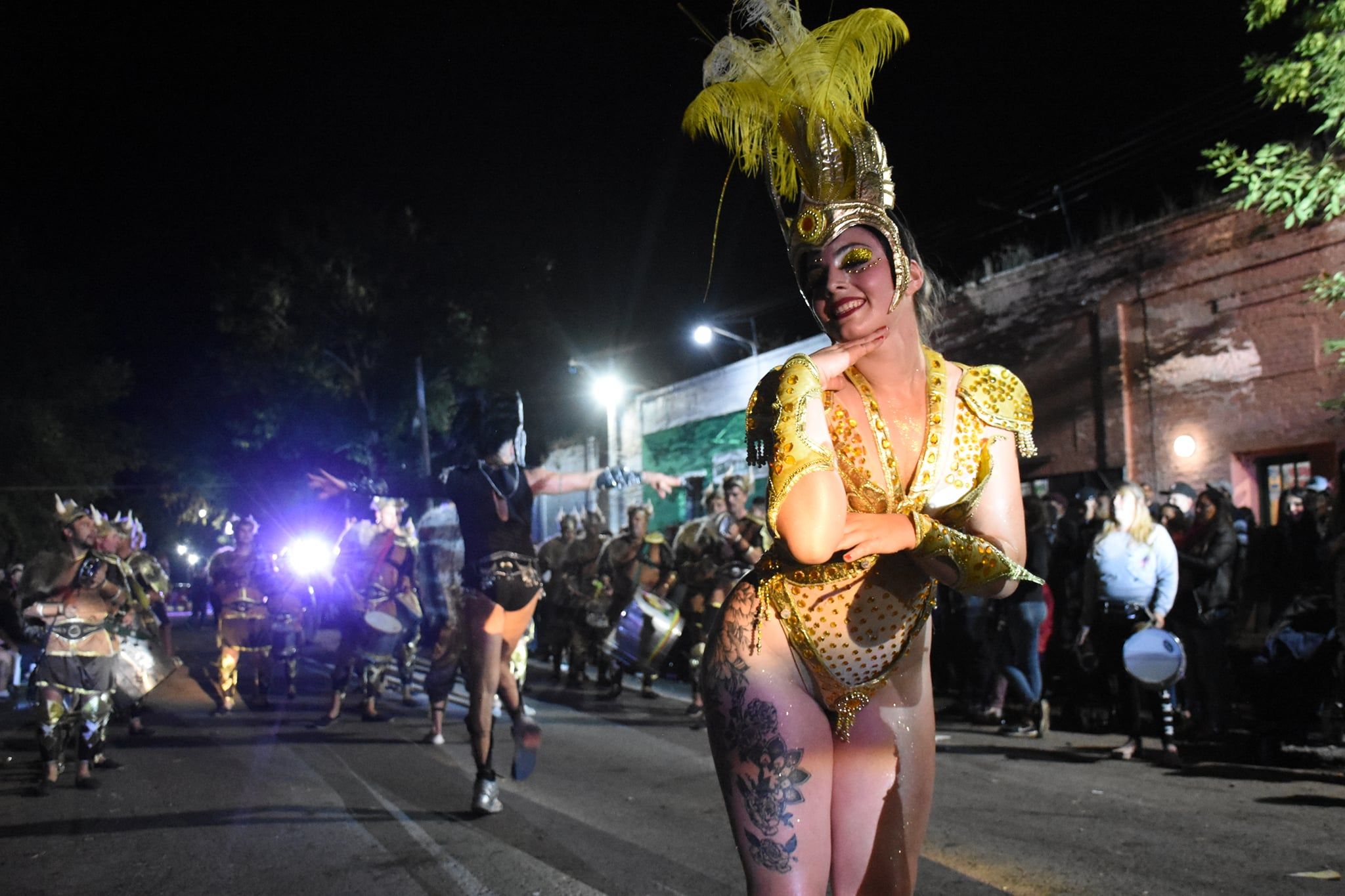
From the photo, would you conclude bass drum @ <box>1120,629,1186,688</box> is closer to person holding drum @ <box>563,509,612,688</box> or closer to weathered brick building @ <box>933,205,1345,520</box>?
weathered brick building @ <box>933,205,1345,520</box>

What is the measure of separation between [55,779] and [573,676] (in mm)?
7184

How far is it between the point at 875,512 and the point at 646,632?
22.1ft

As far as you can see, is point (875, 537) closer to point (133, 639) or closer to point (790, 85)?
point (790, 85)

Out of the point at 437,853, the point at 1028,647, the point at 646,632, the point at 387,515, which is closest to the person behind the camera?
the point at 437,853

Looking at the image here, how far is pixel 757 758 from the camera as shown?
219 cm

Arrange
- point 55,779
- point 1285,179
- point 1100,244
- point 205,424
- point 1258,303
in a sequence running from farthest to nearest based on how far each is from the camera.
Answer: point 205,424, point 1100,244, point 1258,303, point 1285,179, point 55,779

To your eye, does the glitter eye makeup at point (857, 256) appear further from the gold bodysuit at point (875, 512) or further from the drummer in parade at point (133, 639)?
the drummer in parade at point (133, 639)

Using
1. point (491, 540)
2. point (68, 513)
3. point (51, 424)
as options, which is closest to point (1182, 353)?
point (491, 540)

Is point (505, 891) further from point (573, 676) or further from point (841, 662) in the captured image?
point (573, 676)

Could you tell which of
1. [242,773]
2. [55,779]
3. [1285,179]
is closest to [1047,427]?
[1285,179]

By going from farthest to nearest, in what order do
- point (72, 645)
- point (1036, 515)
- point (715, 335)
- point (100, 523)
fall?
1. point (715, 335)
2. point (1036, 515)
3. point (100, 523)
4. point (72, 645)

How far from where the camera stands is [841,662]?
222cm

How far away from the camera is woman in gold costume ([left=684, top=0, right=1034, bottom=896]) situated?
2.14m

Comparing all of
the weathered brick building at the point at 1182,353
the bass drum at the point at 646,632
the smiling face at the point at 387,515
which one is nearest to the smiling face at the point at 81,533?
the smiling face at the point at 387,515
